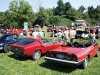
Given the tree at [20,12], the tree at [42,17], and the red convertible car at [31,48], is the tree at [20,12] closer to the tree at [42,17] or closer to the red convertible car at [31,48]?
the tree at [42,17]

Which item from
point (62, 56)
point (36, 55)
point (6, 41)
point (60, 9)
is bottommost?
point (36, 55)

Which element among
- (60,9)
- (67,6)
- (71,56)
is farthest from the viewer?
(67,6)

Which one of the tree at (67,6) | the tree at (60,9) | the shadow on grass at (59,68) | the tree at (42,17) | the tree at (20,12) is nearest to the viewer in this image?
the shadow on grass at (59,68)

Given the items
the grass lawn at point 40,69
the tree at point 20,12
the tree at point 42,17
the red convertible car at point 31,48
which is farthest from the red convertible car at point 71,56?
the tree at point 42,17


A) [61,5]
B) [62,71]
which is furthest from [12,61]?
[61,5]

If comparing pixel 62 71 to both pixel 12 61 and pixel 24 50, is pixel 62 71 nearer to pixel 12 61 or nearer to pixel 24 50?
pixel 24 50

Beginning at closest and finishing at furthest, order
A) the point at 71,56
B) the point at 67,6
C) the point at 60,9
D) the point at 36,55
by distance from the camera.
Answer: the point at 71,56 → the point at 36,55 → the point at 60,9 → the point at 67,6

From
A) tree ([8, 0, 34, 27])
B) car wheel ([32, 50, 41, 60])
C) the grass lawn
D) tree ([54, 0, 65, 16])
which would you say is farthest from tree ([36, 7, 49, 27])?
the grass lawn

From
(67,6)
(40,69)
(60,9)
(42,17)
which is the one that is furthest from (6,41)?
(67,6)

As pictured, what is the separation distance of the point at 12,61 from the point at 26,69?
186 cm

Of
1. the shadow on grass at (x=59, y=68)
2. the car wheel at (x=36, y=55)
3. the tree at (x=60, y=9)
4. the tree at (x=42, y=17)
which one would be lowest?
the shadow on grass at (x=59, y=68)

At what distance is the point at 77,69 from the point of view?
308 inches

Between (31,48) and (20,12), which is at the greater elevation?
(20,12)

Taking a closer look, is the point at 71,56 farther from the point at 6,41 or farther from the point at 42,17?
the point at 42,17
